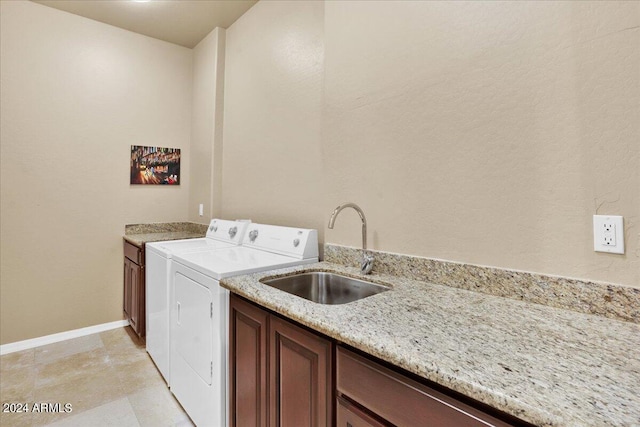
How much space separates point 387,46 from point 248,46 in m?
1.60

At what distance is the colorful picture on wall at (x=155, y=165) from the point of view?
3.03 m

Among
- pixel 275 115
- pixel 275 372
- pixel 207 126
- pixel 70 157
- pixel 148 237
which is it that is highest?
pixel 207 126

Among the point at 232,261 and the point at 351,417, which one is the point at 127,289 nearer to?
the point at 232,261

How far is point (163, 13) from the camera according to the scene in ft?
8.72

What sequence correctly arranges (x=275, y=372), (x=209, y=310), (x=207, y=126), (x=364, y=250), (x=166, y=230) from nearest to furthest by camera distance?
(x=275, y=372) → (x=209, y=310) → (x=364, y=250) → (x=207, y=126) → (x=166, y=230)

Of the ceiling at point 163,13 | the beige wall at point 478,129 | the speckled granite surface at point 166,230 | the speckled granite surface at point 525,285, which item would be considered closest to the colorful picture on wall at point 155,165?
the speckled granite surface at point 166,230

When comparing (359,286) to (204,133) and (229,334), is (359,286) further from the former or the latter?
(204,133)

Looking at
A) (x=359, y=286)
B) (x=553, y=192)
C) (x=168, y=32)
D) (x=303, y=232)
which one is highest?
(x=168, y=32)

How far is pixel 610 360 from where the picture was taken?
2.22ft

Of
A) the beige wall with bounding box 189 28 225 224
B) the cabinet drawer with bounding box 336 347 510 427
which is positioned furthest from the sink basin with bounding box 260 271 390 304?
the beige wall with bounding box 189 28 225 224

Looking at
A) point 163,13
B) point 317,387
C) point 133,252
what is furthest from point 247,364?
point 163,13

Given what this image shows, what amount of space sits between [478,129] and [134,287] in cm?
273

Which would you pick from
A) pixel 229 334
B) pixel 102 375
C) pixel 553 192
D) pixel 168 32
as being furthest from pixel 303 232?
pixel 168 32

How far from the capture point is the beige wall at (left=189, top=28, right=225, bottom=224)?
2947 mm
